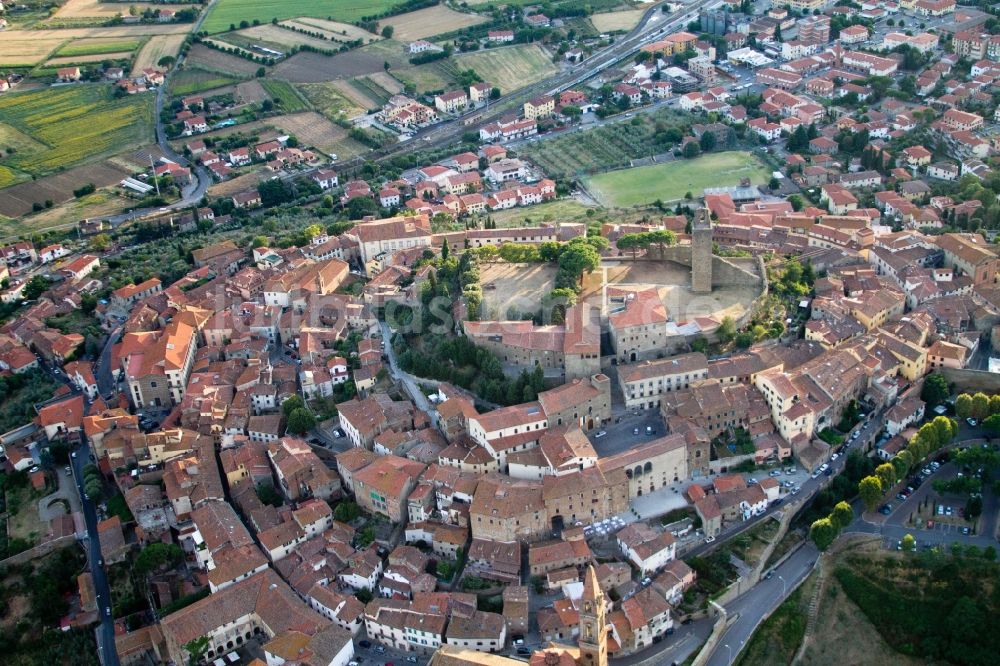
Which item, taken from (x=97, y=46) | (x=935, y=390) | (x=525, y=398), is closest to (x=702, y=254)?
(x=525, y=398)

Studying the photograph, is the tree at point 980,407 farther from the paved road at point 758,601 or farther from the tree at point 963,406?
the paved road at point 758,601

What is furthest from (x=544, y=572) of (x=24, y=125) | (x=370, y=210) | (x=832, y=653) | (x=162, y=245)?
(x=24, y=125)

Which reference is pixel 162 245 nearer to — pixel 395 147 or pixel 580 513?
pixel 395 147

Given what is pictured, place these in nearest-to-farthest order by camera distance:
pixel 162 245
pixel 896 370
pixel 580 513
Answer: pixel 580 513, pixel 896 370, pixel 162 245

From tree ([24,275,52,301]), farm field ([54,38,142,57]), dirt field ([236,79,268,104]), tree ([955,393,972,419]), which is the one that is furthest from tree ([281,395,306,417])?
farm field ([54,38,142,57])

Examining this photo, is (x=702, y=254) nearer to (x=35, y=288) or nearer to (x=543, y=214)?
(x=543, y=214)

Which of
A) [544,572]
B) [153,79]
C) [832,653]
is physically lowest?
[832,653]
